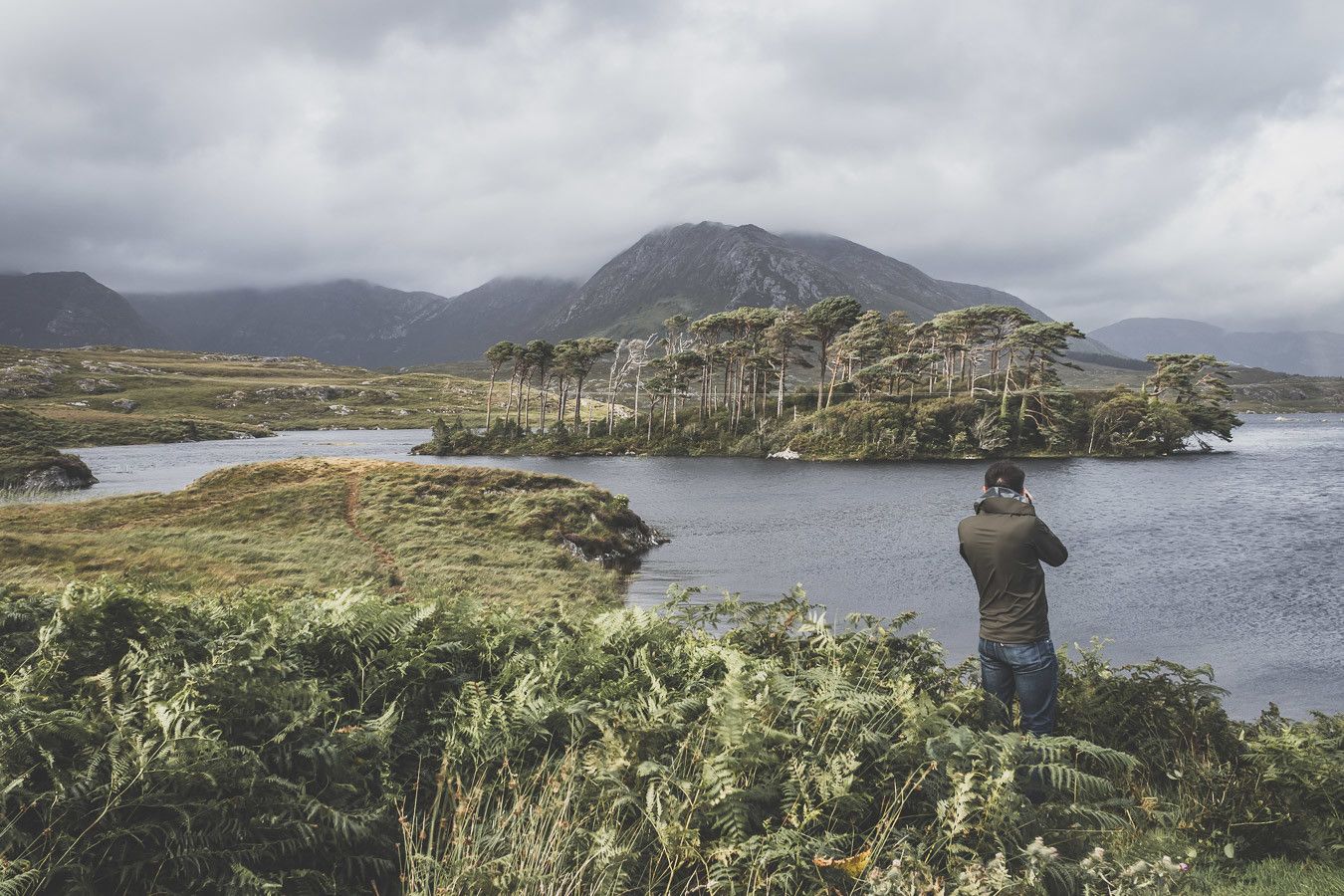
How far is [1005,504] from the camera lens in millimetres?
8016

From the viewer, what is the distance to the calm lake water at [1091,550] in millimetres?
20719

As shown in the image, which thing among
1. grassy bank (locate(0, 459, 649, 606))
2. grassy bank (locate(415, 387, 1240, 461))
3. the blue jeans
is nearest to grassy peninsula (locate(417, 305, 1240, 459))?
grassy bank (locate(415, 387, 1240, 461))

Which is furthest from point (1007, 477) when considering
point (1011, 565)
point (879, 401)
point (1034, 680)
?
point (879, 401)

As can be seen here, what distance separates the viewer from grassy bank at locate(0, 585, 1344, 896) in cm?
418

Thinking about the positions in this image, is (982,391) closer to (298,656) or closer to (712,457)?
(712,457)

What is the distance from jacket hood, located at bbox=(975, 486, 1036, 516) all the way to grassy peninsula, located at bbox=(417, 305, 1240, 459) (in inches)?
3283

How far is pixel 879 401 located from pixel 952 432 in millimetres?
11691

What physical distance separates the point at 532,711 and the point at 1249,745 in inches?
316

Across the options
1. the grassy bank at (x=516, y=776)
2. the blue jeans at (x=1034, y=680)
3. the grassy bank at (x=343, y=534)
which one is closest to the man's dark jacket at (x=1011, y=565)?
the blue jeans at (x=1034, y=680)

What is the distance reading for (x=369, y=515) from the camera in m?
32.6

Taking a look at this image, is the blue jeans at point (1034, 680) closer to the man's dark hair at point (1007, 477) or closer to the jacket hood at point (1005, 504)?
the jacket hood at point (1005, 504)

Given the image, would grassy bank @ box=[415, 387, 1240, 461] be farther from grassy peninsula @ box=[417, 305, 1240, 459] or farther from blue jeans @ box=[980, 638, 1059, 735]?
blue jeans @ box=[980, 638, 1059, 735]

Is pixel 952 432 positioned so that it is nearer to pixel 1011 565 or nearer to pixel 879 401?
pixel 879 401

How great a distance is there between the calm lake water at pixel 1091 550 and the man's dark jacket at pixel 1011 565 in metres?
12.1
